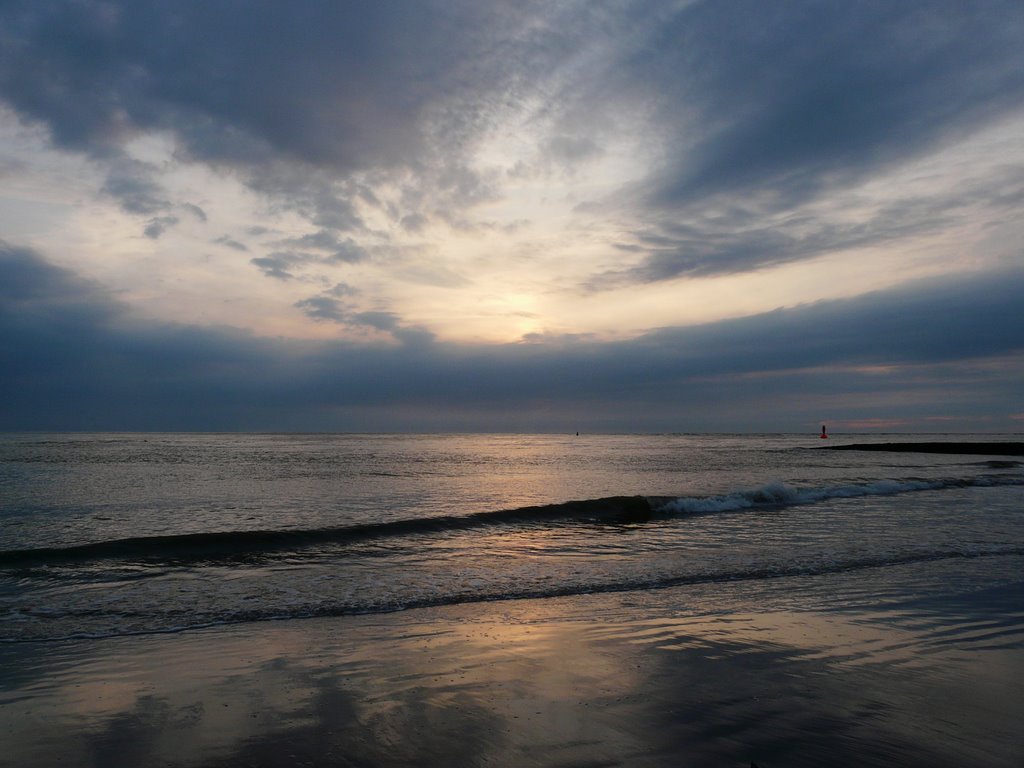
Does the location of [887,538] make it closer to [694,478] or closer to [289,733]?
[289,733]

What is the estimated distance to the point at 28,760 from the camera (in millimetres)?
4637

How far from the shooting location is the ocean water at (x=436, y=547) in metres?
9.74

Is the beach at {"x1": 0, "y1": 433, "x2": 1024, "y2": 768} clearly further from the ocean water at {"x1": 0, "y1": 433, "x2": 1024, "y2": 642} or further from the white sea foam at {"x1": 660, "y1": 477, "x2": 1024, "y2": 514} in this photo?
the white sea foam at {"x1": 660, "y1": 477, "x2": 1024, "y2": 514}

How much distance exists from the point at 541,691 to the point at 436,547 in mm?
8823

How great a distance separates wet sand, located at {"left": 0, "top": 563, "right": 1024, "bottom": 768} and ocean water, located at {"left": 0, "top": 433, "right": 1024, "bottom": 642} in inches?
47.9

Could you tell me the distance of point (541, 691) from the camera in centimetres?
587

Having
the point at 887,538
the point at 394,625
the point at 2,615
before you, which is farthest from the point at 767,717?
the point at 887,538

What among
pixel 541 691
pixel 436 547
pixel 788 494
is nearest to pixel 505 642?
pixel 541 691

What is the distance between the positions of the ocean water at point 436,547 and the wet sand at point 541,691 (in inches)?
47.9

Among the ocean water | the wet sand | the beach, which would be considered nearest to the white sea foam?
the ocean water

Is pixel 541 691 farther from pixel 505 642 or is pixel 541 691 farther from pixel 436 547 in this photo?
pixel 436 547

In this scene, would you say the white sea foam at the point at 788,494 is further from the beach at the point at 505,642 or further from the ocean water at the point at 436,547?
the beach at the point at 505,642

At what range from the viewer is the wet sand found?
4.72 meters

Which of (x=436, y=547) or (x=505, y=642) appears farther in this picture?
(x=436, y=547)
